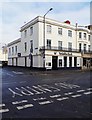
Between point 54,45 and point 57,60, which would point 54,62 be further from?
point 54,45

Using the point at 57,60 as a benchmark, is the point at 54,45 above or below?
above

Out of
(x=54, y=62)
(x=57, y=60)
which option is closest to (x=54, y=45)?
(x=57, y=60)

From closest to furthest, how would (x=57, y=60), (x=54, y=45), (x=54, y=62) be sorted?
(x=54, y=62) < (x=57, y=60) < (x=54, y=45)

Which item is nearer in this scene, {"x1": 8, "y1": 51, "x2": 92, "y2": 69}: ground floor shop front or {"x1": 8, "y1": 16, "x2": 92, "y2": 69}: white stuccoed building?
{"x1": 8, "y1": 51, "x2": 92, "y2": 69}: ground floor shop front

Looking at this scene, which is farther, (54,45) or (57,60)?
(54,45)

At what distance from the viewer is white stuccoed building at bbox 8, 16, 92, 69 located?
108 feet

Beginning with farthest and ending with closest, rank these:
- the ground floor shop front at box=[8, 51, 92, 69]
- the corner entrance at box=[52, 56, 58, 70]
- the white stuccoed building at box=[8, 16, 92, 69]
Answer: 1. the corner entrance at box=[52, 56, 58, 70]
2. the white stuccoed building at box=[8, 16, 92, 69]
3. the ground floor shop front at box=[8, 51, 92, 69]

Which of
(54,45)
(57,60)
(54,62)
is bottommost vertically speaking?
(54,62)

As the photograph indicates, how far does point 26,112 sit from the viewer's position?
20.2 ft

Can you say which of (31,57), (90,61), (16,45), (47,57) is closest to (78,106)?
(47,57)

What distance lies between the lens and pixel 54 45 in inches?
1372

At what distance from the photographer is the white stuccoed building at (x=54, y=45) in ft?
108

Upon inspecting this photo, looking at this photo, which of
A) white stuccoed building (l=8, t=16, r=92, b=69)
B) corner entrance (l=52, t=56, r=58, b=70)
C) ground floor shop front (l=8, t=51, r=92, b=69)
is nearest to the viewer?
ground floor shop front (l=8, t=51, r=92, b=69)

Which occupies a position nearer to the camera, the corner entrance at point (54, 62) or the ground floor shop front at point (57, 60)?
the ground floor shop front at point (57, 60)
